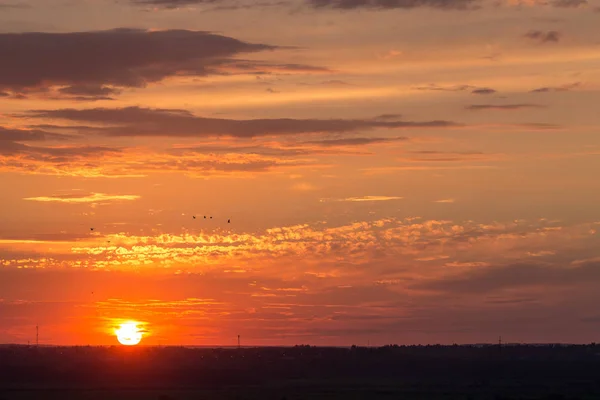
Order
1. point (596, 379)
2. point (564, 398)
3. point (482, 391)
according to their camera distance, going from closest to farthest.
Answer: point (564, 398), point (482, 391), point (596, 379)

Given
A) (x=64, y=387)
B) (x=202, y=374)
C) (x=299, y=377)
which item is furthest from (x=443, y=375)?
(x=64, y=387)

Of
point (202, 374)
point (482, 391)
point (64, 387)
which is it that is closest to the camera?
point (482, 391)

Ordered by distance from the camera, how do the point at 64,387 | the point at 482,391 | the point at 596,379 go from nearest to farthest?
the point at 482,391 < the point at 64,387 < the point at 596,379

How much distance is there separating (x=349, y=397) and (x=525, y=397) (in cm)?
2151

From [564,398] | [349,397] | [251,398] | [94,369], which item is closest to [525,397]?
[564,398]

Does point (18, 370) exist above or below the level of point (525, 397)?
above

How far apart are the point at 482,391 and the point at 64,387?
192ft

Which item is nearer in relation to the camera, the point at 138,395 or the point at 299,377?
the point at 138,395

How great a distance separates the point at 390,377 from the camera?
18325cm

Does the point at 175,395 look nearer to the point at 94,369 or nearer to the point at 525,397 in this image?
the point at 525,397

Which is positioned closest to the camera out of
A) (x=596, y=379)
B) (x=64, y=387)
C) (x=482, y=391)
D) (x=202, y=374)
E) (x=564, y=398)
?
(x=564, y=398)

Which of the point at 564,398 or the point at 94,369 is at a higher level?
the point at 94,369

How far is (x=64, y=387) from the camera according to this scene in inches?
5782

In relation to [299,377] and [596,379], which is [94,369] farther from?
[596,379]
